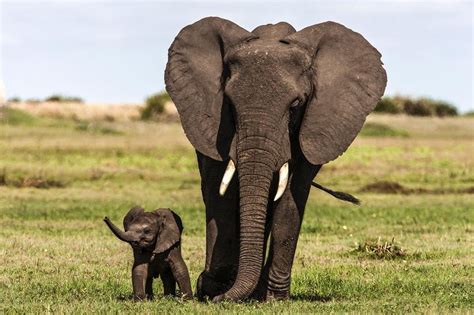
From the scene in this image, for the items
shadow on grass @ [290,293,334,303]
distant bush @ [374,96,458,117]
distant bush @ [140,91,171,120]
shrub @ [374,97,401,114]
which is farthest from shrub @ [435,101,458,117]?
shadow on grass @ [290,293,334,303]

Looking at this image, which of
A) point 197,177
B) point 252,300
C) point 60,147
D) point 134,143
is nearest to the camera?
point 252,300

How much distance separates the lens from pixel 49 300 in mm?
15320

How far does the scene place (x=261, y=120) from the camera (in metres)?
13.9

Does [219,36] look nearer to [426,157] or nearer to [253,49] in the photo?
[253,49]

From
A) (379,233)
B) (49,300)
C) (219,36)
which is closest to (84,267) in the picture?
(49,300)

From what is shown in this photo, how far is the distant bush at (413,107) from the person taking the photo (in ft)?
336

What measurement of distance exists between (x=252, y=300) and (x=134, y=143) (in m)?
40.6

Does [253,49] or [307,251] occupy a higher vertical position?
[253,49]

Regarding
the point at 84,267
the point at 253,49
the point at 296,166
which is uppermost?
the point at 253,49

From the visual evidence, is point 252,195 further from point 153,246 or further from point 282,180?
point 153,246

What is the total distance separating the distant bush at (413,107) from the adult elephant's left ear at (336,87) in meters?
85.2

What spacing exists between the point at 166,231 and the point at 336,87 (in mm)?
2598

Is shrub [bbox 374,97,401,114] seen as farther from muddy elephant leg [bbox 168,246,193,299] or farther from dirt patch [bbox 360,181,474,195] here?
muddy elephant leg [bbox 168,246,193,299]

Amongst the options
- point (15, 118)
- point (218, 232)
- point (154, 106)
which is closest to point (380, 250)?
point (218, 232)
